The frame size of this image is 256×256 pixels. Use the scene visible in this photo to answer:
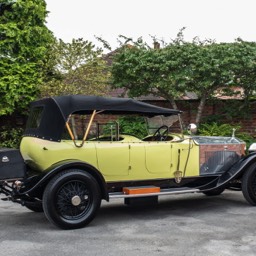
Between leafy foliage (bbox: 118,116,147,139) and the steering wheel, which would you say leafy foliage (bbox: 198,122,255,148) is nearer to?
leafy foliage (bbox: 118,116,147,139)

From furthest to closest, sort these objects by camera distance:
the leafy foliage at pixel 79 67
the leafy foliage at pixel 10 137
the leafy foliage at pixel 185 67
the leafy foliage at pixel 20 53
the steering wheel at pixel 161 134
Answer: the leafy foliage at pixel 10 137
the leafy foliage at pixel 79 67
the leafy foliage at pixel 20 53
the leafy foliage at pixel 185 67
the steering wheel at pixel 161 134

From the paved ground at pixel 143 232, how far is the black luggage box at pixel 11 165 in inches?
28.2

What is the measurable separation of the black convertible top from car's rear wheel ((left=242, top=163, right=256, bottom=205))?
1.75 meters

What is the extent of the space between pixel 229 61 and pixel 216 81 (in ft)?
2.52

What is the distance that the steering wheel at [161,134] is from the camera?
6656 mm

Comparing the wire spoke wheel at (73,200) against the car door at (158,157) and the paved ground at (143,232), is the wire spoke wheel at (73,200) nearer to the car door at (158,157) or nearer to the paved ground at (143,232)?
the paved ground at (143,232)

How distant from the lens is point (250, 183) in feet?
21.6

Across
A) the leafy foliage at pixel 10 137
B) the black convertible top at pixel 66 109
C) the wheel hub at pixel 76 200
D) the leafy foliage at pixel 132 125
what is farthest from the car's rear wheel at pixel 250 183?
the leafy foliage at pixel 10 137

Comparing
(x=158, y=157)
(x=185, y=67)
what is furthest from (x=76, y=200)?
(x=185, y=67)

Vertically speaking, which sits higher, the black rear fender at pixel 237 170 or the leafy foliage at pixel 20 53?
the leafy foliage at pixel 20 53

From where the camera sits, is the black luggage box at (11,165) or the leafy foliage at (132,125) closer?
the black luggage box at (11,165)

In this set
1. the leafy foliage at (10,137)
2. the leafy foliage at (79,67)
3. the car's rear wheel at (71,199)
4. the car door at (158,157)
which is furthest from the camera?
the leafy foliage at (10,137)

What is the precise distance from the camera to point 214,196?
25.7 feet

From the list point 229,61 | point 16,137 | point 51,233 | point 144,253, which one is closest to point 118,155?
point 51,233
